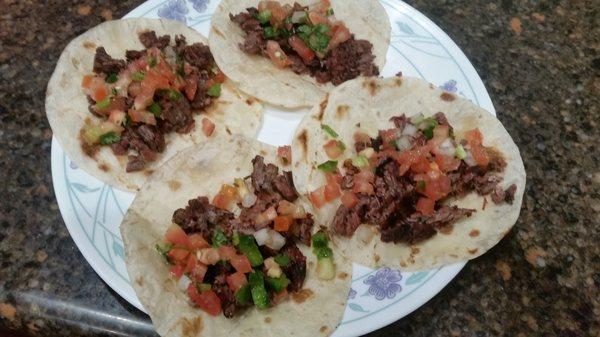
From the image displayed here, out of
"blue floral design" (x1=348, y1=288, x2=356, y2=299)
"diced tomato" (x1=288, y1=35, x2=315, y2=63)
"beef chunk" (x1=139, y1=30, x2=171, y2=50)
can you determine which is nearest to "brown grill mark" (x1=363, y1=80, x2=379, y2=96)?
"diced tomato" (x1=288, y1=35, x2=315, y2=63)

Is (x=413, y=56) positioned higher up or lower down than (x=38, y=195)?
higher up

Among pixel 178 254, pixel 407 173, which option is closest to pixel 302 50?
pixel 407 173

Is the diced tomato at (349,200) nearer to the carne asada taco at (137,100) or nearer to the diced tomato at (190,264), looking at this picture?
the carne asada taco at (137,100)

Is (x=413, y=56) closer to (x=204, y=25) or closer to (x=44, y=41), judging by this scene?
(x=204, y=25)

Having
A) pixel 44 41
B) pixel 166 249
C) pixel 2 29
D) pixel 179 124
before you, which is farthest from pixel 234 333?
pixel 2 29

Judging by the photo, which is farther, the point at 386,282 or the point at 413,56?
the point at 413,56

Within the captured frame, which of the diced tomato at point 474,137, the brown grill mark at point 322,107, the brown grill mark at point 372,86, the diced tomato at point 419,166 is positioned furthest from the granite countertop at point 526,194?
the brown grill mark at point 322,107

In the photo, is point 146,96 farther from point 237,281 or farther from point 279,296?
point 279,296
